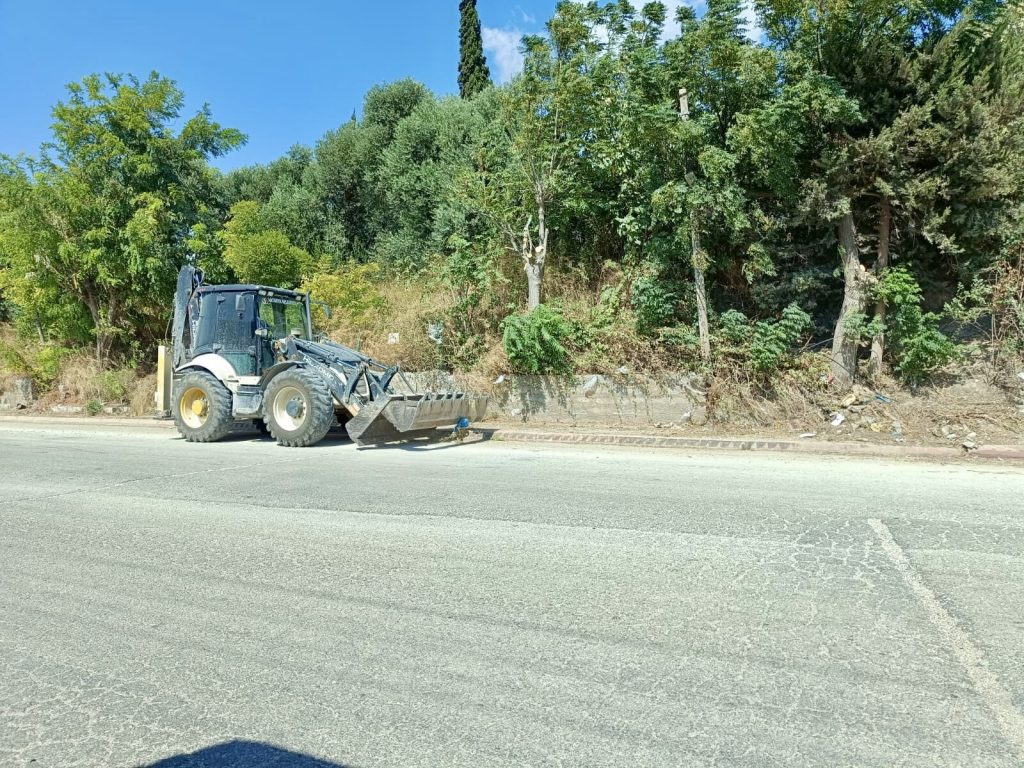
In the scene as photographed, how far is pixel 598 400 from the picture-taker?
42.9 feet

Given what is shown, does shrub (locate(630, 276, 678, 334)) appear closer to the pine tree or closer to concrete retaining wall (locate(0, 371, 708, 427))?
concrete retaining wall (locate(0, 371, 708, 427))

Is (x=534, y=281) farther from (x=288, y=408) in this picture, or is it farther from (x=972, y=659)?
(x=972, y=659)

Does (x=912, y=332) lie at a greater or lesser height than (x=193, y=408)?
greater

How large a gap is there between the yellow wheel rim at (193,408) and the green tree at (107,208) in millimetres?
7875

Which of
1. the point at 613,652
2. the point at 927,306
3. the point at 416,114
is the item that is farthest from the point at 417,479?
the point at 416,114

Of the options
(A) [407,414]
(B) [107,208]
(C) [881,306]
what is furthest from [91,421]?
(C) [881,306]

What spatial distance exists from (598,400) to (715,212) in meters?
4.08

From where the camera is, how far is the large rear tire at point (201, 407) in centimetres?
1190

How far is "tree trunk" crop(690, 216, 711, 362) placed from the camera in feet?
40.1

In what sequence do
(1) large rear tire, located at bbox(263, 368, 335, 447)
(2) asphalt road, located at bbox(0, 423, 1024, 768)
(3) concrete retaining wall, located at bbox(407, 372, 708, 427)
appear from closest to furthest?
(2) asphalt road, located at bbox(0, 423, 1024, 768) < (1) large rear tire, located at bbox(263, 368, 335, 447) < (3) concrete retaining wall, located at bbox(407, 372, 708, 427)

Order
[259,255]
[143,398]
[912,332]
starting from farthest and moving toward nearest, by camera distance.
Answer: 1. [143,398]
2. [259,255]
3. [912,332]

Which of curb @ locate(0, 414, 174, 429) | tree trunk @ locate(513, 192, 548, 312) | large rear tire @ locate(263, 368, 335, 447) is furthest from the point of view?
curb @ locate(0, 414, 174, 429)

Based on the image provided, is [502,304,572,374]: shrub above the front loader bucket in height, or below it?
above

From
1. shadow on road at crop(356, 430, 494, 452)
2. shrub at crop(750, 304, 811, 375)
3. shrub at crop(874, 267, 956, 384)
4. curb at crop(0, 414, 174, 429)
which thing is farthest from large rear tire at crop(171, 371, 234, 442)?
shrub at crop(874, 267, 956, 384)
